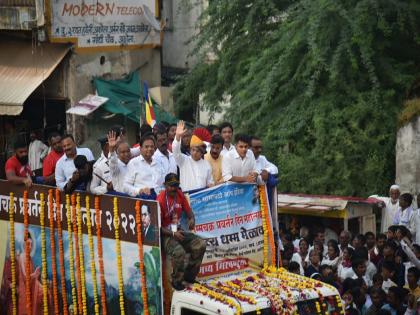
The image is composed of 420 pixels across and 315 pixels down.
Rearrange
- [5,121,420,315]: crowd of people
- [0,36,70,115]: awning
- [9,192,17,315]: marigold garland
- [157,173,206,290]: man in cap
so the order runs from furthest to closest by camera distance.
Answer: [0,36,70,115]: awning < [9,192,17,315]: marigold garland < [5,121,420,315]: crowd of people < [157,173,206,290]: man in cap

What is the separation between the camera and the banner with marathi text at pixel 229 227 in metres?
8.20

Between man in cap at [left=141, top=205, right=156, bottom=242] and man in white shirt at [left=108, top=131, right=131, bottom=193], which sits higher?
man in white shirt at [left=108, top=131, right=131, bottom=193]

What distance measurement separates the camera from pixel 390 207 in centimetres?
1355

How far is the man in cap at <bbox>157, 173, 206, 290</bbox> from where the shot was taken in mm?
7688

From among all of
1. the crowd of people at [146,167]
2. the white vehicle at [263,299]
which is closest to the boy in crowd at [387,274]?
the crowd of people at [146,167]

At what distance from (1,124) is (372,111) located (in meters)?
9.50

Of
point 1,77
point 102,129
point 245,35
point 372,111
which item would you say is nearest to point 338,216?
point 372,111

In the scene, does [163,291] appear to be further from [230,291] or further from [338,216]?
[338,216]

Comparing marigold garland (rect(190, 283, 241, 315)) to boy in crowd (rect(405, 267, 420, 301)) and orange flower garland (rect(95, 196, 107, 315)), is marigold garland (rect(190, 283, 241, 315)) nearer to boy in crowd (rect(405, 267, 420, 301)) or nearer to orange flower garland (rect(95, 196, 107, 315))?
orange flower garland (rect(95, 196, 107, 315))

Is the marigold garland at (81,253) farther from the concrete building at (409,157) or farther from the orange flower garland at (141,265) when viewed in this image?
the concrete building at (409,157)

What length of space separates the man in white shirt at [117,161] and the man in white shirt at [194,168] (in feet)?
1.65

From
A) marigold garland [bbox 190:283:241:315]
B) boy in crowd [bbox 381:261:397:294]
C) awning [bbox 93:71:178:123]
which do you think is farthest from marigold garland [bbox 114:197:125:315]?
awning [bbox 93:71:178:123]

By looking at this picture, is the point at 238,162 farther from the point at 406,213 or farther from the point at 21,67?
the point at 21,67

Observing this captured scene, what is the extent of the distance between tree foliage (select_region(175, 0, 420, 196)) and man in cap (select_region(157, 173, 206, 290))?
7101mm
